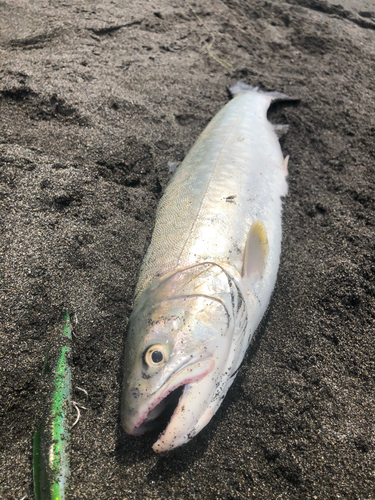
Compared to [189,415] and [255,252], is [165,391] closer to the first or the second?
[189,415]

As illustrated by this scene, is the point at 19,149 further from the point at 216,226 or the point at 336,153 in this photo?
the point at 336,153

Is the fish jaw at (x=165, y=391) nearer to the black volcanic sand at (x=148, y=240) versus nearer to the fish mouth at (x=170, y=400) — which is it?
the fish mouth at (x=170, y=400)

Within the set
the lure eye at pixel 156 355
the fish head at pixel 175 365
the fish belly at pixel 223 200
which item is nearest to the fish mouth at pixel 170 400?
the fish head at pixel 175 365

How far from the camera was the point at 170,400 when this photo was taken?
66.7 inches

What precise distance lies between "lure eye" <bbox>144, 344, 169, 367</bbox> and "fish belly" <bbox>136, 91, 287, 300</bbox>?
0.49 meters

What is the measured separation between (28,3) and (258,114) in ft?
12.1

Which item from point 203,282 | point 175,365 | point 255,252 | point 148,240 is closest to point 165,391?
point 175,365

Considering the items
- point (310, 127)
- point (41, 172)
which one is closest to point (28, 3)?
point (41, 172)

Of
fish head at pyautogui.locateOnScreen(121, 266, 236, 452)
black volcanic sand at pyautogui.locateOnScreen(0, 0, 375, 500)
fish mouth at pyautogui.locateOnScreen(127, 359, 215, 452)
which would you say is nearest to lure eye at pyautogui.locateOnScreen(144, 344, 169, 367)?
fish head at pyautogui.locateOnScreen(121, 266, 236, 452)

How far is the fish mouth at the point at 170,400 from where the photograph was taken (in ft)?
5.10

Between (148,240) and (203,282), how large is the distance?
0.81 meters

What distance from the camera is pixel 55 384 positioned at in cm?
175

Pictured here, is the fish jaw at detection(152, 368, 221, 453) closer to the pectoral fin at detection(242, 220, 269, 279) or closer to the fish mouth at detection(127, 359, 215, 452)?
the fish mouth at detection(127, 359, 215, 452)

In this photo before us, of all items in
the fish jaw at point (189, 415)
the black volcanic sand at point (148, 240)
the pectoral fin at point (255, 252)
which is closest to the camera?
the fish jaw at point (189, 415)
